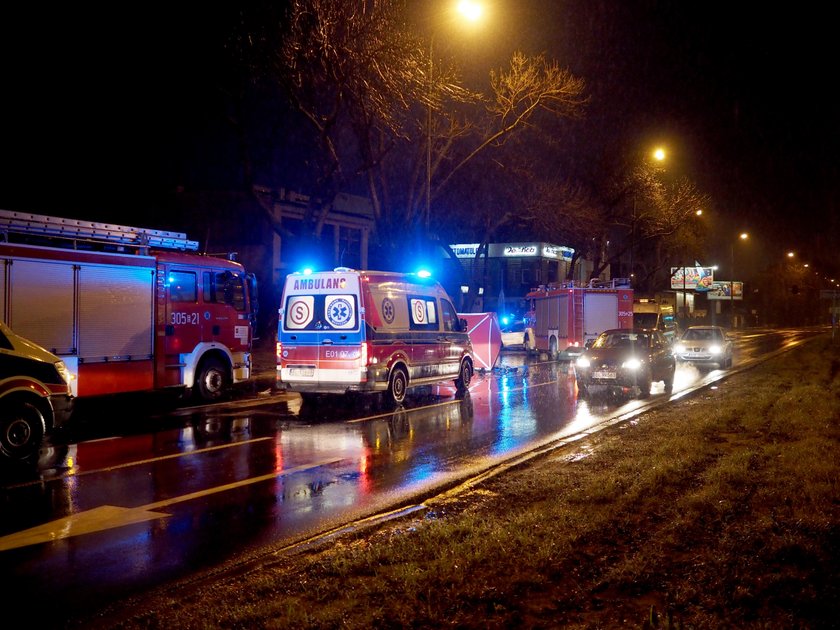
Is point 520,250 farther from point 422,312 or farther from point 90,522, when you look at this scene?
point 90,522

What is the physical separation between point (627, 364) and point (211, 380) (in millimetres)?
9184

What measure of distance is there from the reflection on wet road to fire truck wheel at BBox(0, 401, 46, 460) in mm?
319

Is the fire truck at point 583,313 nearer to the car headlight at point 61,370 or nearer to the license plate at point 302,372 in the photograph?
the license plate at point 302,372

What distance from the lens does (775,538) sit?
556cm

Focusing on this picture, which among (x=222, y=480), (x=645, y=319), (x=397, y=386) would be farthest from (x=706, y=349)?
(x=222, y=480)

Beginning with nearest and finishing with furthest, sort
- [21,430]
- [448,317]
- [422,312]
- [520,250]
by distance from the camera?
[21,430] → [422,312] → [448,317] → [520,250]

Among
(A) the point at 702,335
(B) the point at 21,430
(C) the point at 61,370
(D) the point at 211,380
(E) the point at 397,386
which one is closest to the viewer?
(B) the point at 21,430

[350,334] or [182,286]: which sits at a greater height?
Result: [182,286]

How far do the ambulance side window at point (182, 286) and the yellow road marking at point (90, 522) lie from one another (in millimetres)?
7484

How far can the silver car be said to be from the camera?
2495cm


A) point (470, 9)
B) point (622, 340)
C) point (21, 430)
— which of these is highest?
point (470, 9)

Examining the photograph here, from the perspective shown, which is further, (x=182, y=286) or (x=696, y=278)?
(x=696, y=278)

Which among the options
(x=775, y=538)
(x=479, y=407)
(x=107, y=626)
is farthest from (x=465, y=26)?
(x=107, y=626)

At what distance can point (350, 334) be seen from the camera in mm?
13562
